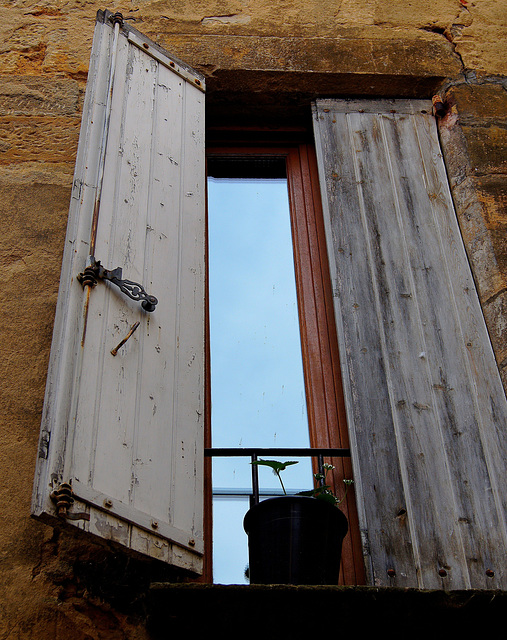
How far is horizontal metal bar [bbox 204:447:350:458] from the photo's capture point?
2.89 metres

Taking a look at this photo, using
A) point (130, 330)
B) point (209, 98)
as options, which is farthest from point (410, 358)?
point (209, 98)

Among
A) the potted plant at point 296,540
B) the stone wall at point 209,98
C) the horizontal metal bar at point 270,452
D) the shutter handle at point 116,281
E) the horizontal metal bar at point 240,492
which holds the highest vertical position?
the stone wall at point 209,98

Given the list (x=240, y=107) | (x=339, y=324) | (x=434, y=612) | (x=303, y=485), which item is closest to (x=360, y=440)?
(x=303, y=485)

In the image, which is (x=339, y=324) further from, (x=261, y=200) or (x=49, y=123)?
(x=49, y=123)

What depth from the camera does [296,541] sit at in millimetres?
2473

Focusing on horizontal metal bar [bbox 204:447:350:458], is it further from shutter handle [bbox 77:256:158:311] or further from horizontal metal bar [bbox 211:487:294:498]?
shutter handle [bbox 77:256:158:311]

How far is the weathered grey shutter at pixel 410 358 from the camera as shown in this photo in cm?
266

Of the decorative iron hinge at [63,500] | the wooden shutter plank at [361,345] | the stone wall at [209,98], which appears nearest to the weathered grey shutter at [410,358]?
the wooden shutter plank at [361,345]

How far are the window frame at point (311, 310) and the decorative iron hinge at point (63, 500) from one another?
2.25 feet

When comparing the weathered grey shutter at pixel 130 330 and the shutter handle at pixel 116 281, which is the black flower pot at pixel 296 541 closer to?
the weathered grey shutter at pixel 130 330

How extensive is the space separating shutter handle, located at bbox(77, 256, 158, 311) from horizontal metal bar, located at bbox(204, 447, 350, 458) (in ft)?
1.80

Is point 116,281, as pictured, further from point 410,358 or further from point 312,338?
point 410,358

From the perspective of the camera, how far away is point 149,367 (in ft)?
8.71

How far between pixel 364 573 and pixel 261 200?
1797 mm
